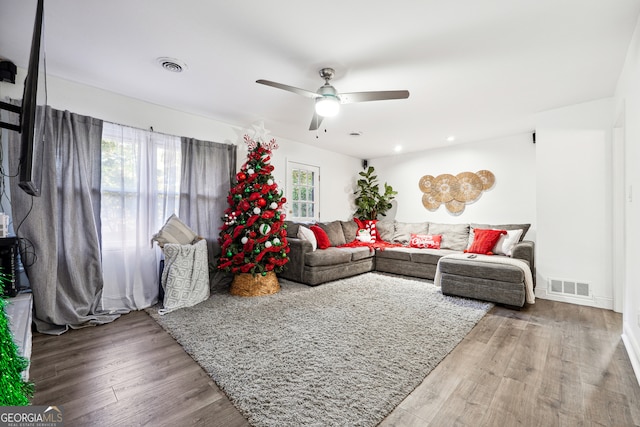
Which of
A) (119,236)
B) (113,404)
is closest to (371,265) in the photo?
(119,236)

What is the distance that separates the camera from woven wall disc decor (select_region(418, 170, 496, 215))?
5117 millimetres

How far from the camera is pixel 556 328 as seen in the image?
2717 millimetres

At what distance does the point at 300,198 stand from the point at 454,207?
292 centimetres

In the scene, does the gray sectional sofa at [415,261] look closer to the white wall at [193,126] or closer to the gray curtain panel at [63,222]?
the white wall at [193,126]

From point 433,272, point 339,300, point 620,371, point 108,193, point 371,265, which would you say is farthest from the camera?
point 371,265

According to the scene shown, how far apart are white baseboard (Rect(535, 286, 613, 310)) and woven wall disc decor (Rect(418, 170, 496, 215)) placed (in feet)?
6.54

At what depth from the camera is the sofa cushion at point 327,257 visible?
417 centimetres

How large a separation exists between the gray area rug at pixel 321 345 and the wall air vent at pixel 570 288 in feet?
3.34

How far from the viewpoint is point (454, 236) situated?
16.5 feet

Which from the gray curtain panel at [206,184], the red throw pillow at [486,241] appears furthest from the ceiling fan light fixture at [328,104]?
the red throw pillow at [486,241]

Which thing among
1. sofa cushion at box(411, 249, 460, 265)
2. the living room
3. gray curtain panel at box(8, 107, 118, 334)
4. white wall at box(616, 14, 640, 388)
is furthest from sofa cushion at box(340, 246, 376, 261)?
gray curtain panel at box(8, 107, 118, 334)

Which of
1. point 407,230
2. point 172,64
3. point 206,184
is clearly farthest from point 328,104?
point 407,230

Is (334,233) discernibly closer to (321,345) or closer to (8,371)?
(321,345)

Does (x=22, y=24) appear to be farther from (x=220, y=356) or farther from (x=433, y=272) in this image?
(x=433, y=272)
